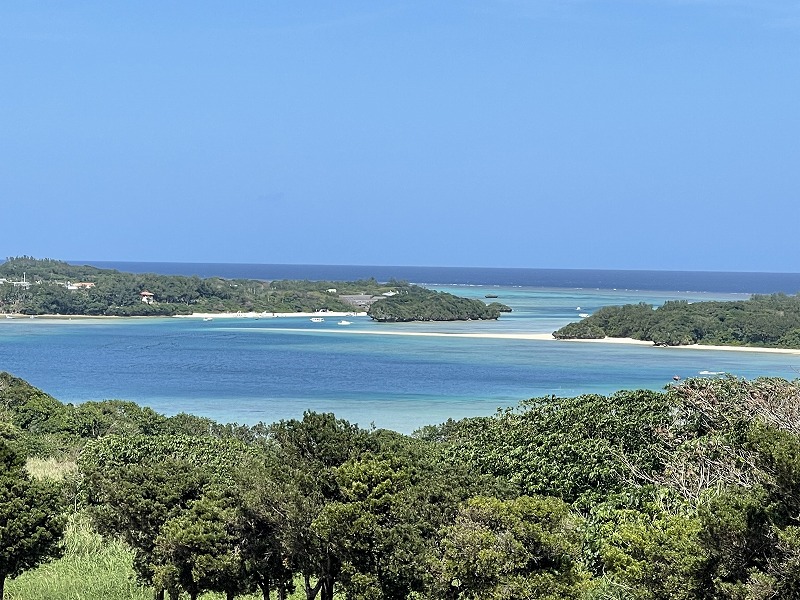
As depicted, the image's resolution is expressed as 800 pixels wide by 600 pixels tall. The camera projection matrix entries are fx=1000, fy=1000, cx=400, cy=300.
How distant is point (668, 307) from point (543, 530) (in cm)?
7203

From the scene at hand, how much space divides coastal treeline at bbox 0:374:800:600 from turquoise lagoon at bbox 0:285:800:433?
18.2 m

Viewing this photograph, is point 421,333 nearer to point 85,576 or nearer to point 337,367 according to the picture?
point 337,367

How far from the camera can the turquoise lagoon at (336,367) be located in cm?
4019

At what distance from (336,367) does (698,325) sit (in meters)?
32.3

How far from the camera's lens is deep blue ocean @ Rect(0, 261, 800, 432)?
40.2m

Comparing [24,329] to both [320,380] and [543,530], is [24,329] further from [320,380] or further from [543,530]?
[543,530]

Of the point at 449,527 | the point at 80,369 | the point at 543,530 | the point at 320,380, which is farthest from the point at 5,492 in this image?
the point at 80,369

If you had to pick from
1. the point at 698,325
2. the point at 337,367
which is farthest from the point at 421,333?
the point at 337,367

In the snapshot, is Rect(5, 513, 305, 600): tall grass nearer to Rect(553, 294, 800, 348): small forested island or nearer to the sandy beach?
Rect(553, 294, 800, 348): small forested island

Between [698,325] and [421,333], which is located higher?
[698,325]

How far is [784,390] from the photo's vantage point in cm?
1614

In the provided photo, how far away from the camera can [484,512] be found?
9953 millimetres

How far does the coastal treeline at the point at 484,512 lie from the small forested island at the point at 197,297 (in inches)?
3182

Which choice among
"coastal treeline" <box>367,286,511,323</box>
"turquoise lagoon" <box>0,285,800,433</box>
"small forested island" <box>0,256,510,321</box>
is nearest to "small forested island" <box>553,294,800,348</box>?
"turquoise lagoon" <box>0,285,800,433</box>
